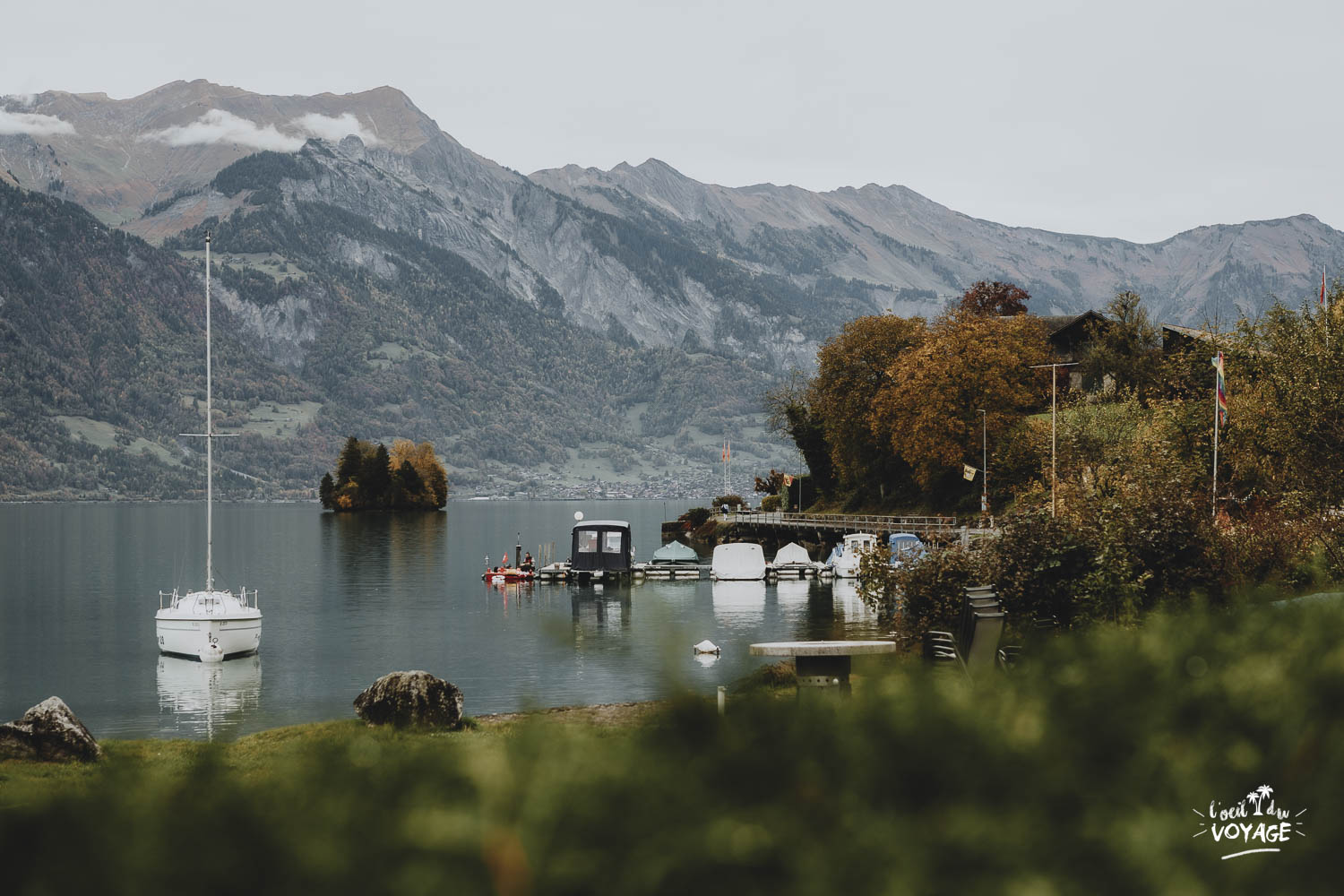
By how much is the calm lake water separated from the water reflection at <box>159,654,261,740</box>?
0.39ft

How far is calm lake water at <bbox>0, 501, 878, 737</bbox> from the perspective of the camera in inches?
1508

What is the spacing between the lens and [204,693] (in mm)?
44250

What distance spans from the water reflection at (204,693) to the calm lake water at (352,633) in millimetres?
119

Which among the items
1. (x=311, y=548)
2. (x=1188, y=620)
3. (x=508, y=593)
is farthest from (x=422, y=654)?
(x=311, y=548)

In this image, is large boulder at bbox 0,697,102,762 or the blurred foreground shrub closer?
the blurred foreground shrub

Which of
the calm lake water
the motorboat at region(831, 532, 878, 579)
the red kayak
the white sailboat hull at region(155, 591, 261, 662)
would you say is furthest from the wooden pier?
the white sailboat hull at region(155, 591, 261, 662)

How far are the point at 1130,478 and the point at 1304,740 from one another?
31.2m

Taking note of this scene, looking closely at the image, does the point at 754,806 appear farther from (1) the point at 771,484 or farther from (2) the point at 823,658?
(1) the point at 771,484

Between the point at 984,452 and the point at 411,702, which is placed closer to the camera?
the point at 411,702

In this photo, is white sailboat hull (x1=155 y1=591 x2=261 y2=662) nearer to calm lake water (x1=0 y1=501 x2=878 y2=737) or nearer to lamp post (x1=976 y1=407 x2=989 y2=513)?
calm lake water (x1=0 y1=501 x2=878 y2=737)

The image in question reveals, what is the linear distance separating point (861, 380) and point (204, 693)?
63.0m

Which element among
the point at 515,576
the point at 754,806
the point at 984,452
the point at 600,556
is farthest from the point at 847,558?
the point at 754,806

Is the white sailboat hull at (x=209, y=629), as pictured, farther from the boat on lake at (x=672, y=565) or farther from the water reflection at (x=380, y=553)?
the boat on lake at (x=672, y=565)

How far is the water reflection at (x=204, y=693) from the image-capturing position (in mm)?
37969
